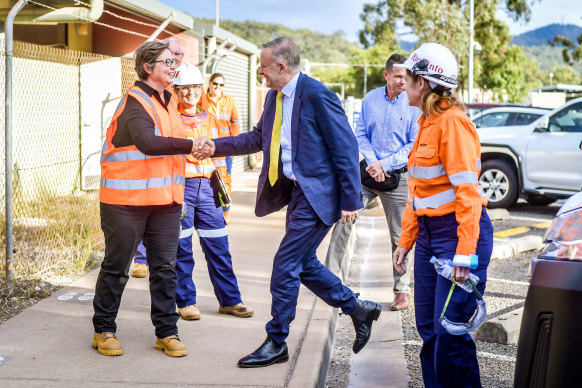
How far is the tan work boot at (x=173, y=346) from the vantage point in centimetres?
474

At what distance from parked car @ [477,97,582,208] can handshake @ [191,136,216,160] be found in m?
8.59

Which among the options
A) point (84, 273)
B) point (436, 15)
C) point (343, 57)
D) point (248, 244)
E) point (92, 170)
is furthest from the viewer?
point (343, 57)

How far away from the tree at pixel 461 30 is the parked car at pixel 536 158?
93.7 ft

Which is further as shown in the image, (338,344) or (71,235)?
(71,235)

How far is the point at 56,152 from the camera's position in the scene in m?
12.3

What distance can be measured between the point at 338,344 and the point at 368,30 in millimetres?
47491

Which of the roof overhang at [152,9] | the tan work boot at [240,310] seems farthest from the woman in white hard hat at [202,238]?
the roof overhang at [152,9]

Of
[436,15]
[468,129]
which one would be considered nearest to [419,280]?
[468,129]

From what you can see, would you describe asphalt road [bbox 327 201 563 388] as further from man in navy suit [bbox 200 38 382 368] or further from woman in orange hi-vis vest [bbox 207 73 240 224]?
woman in orange hi-vis vest [bbox 207 73 240 224]

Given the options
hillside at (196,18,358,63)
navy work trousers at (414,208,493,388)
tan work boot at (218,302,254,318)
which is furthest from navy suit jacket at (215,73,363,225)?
hillside at (196,18,358,63)

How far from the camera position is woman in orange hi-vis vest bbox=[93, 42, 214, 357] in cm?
459

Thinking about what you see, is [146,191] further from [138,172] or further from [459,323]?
[459,323]

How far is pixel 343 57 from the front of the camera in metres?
151

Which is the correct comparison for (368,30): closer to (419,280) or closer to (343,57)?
(419,280)
